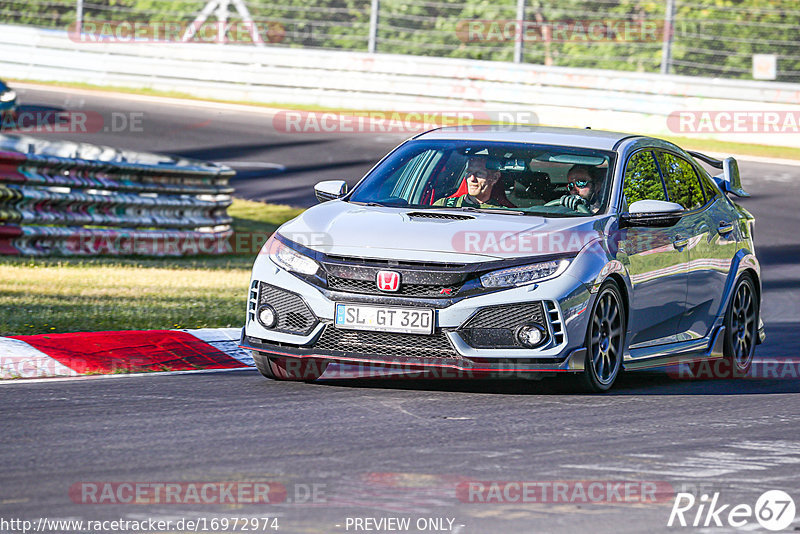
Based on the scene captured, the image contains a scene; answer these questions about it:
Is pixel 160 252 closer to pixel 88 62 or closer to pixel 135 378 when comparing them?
pixel 135 378

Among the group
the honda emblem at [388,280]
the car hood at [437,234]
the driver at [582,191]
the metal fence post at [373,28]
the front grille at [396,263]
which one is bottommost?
the honda emblem at [388,280]

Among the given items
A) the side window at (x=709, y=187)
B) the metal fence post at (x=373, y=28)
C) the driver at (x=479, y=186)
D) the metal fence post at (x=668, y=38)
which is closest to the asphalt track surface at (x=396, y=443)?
the driver at (x=479, y=186)

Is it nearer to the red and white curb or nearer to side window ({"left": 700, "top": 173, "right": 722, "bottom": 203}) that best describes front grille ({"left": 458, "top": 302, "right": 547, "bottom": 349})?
the red and white curb

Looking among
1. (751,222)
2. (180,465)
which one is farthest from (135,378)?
(751,222)

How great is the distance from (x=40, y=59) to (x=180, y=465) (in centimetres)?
2820

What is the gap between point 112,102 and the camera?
28.8 m

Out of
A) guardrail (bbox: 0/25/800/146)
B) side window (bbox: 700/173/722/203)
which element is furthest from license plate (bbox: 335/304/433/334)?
guardrail (bbox: 0/25/800/146)

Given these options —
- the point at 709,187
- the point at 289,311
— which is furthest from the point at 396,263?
the point at 709,187

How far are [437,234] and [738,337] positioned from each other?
3019 mm

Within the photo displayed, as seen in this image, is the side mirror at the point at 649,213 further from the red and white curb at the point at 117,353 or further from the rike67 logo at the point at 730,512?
the rike67 logo at the point at 730,512

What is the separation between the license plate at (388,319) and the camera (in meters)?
7.70

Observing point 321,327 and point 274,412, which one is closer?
point 274,412

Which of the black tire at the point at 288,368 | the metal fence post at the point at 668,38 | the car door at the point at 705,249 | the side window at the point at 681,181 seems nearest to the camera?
the black tire at the point at 288,368

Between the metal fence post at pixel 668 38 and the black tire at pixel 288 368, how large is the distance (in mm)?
19623
